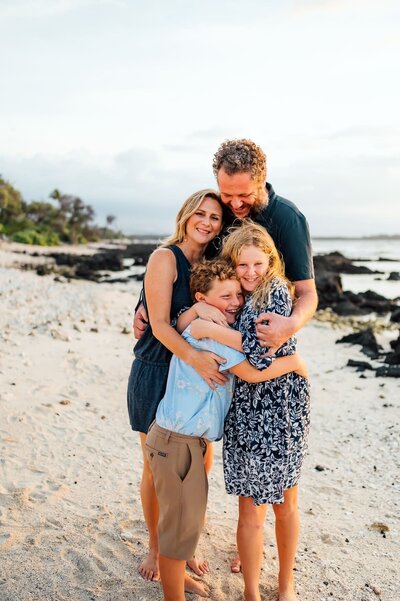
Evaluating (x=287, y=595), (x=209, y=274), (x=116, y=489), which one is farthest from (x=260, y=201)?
(x=116, y=489)

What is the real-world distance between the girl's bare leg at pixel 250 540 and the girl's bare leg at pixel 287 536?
13cm

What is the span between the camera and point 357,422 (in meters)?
7.10

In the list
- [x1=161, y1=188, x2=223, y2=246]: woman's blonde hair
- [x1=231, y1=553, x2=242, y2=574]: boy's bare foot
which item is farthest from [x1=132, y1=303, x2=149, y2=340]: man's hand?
[x1=231, y1=553, x2=242, y2=574]: boy's bare foot

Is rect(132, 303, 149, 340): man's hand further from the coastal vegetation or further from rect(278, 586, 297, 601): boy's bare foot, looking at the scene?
the coastal vegetation

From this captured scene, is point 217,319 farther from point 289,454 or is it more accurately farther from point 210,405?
point 289,454

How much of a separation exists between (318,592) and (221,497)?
1448 mm

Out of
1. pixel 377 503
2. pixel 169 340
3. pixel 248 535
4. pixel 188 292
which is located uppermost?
pixel 188 292

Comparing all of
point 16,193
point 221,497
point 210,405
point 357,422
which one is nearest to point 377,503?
point 221,497

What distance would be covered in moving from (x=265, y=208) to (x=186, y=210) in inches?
18.9

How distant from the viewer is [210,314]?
10.3ft

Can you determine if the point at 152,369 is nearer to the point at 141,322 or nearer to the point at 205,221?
the point at 141,322

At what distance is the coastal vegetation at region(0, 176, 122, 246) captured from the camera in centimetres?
4206

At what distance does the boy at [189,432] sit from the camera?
3.14 meters

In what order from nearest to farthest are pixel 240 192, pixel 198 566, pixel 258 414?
pixel 258 414 → pixel 240 192 → pixel 198 566
